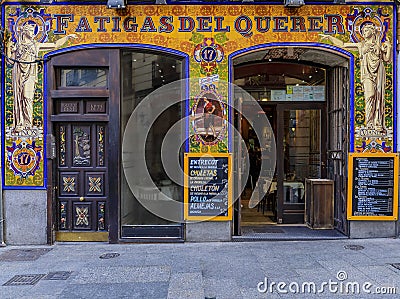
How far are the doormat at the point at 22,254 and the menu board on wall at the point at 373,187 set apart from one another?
625cm

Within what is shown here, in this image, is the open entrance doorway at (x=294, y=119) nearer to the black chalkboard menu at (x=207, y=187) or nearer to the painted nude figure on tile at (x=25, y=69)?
the black chalkboard menu at (x=207, y=187)

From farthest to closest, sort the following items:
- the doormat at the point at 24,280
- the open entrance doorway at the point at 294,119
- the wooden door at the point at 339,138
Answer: the open entrance doorway at the point at 294,119 → the wooden door at the point at 339,138 → the doormat at the point at 24,280

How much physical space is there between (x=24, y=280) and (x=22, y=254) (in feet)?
5.04

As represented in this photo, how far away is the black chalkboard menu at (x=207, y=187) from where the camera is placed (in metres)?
7.70

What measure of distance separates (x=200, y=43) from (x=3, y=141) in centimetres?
452

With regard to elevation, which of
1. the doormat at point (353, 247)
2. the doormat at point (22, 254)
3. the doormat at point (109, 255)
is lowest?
the doormat at point (22, 254)

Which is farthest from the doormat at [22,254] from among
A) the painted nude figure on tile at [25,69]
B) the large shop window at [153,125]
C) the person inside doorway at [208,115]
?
the person inside doorway at [208,115]

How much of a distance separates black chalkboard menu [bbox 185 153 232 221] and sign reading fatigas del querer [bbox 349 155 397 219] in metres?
2.69

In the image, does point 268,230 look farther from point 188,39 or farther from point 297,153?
point 188,39

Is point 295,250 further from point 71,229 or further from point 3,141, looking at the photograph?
point 3,141

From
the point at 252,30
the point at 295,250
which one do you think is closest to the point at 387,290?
the point at 295,250

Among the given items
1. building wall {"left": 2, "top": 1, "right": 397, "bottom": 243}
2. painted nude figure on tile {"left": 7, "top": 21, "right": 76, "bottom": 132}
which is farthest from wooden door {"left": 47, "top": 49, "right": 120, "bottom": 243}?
painted nude figure on tile {"left": 7, "top": 21, "right": 76, "bottom": 132}

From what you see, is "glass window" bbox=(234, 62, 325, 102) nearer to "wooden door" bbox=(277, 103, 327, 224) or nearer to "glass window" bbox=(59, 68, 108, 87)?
"wooden door" bbox=(277, 103, 327, 224)

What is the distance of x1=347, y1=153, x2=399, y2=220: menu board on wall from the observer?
7.74 metres
